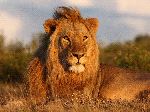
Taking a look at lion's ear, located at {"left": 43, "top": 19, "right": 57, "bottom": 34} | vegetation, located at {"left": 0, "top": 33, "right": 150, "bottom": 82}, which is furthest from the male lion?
vegetation, located at {"left": 0, "top": 33, "right": 150, "bottom": 82}

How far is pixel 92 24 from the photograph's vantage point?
11469 millimetres

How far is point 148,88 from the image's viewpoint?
11742mm

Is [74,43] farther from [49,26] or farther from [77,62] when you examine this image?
[49,26]

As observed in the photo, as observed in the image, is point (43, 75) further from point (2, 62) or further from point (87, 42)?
point (2, 62)

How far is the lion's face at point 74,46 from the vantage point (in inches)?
408

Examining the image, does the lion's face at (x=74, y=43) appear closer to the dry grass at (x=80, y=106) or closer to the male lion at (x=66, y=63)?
the male lion at (x=66, y=63)

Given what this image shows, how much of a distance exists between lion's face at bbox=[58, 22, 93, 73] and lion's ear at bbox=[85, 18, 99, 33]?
7.5 inches

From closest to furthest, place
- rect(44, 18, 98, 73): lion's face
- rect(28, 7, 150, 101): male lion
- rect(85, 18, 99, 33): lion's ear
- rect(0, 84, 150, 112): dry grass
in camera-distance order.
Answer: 1. rect(0, 84, 150, 112): dry grass
2. rect(44, 18, 98, 73): lion's face
3. rect(28, 7, 150, 101): male lion
4. rect(85, 18, 99, 33): lion's ear

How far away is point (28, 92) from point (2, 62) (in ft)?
33.4

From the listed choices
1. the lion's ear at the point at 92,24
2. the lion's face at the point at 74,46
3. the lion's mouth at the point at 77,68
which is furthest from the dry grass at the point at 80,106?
the lion's ear at the point at 92,24

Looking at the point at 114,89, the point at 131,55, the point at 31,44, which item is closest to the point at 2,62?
the point at 31,44

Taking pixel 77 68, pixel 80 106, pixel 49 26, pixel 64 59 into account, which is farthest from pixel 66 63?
pixel 80 106

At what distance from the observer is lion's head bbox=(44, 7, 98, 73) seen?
1047cm

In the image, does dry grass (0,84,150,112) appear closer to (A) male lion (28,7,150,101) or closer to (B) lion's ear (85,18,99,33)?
(A) male lion (28,7,150,101)
